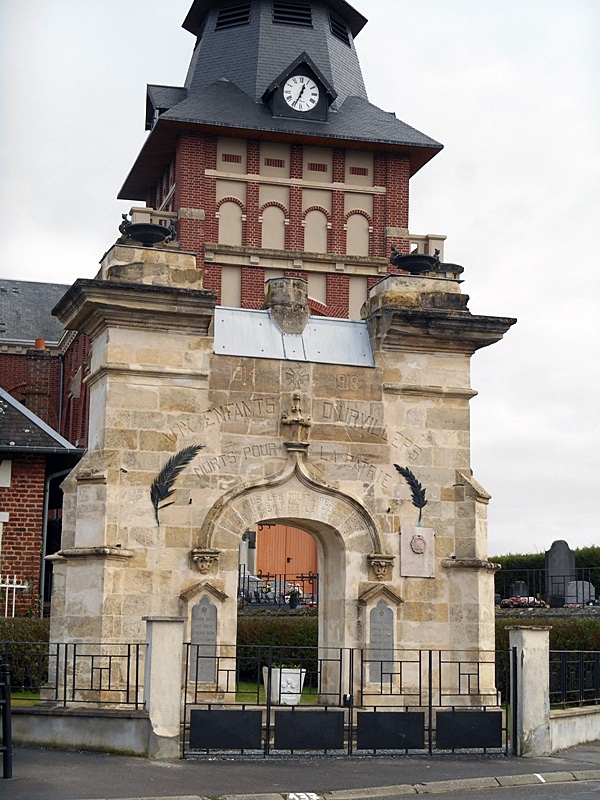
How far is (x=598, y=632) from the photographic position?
20.0m

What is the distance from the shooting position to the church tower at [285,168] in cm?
3534

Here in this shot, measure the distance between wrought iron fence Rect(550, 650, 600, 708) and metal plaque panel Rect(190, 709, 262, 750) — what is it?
12.6 ft

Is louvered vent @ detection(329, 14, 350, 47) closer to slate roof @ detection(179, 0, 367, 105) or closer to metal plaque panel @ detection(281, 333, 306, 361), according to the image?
slate roof @ detection(179, 0, 367, 105)

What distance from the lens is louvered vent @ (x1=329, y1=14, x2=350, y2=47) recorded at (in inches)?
1523

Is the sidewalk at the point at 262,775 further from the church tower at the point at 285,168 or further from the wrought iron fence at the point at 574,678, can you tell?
the church tower at the point at 285,168

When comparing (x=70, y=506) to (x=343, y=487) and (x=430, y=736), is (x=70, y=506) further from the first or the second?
(x=430, y=736)

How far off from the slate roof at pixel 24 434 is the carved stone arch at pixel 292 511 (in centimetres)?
999

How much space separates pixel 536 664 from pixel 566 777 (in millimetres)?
1696

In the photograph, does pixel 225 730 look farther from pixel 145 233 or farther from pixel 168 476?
pixel 145 233

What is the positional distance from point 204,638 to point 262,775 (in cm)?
256

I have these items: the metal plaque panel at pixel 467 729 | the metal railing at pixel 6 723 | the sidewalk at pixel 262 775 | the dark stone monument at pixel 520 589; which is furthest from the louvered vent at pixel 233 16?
the metal railing at pixel 6 723

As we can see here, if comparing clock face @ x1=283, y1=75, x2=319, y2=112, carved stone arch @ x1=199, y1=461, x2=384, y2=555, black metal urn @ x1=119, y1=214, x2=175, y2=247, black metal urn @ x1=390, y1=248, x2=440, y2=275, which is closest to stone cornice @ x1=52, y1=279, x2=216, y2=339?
black metal urn @ x1=119, y1=214, x2=175, y2=247

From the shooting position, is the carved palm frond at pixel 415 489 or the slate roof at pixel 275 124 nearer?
the carved palm frond at pixel 415 489

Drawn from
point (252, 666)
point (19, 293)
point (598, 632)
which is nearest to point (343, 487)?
point (598, 632)
